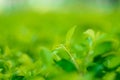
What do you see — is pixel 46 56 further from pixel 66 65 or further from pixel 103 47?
pixel 103 47

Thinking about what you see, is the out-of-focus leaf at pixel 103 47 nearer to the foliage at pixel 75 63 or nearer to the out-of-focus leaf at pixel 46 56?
the foliage at pixel 75 63

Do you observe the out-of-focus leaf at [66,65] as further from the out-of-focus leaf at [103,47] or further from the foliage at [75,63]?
the out-of-focus leaf at [103,47]

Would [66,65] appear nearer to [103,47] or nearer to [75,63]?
[75,63]

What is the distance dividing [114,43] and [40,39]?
4.02ft

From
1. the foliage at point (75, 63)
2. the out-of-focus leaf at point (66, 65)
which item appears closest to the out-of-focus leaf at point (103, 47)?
the foliage at point (75, 63)

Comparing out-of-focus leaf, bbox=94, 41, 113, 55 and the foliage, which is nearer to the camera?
the foliage

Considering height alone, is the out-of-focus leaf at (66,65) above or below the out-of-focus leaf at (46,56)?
below

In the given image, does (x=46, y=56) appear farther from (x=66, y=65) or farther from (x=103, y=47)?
(x=103, y=47)

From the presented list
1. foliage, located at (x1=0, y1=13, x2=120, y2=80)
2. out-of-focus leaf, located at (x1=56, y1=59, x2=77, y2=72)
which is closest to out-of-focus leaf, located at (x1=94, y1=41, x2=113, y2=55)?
foliage, located at (x1=0, y1=13, x2=120, y2=80)

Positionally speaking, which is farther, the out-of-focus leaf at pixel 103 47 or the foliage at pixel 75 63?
the out-of-focus leaf at pixel 103 47

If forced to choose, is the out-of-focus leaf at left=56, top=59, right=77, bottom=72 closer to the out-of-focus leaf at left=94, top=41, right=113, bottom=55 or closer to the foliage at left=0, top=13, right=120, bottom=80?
the foliage at left=0, top=13, right=120, bottom=80

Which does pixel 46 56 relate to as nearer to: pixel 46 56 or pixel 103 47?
pixel 46 56

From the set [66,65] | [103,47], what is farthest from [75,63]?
[103,47]

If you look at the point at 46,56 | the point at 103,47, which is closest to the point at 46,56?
the point at 46,56
